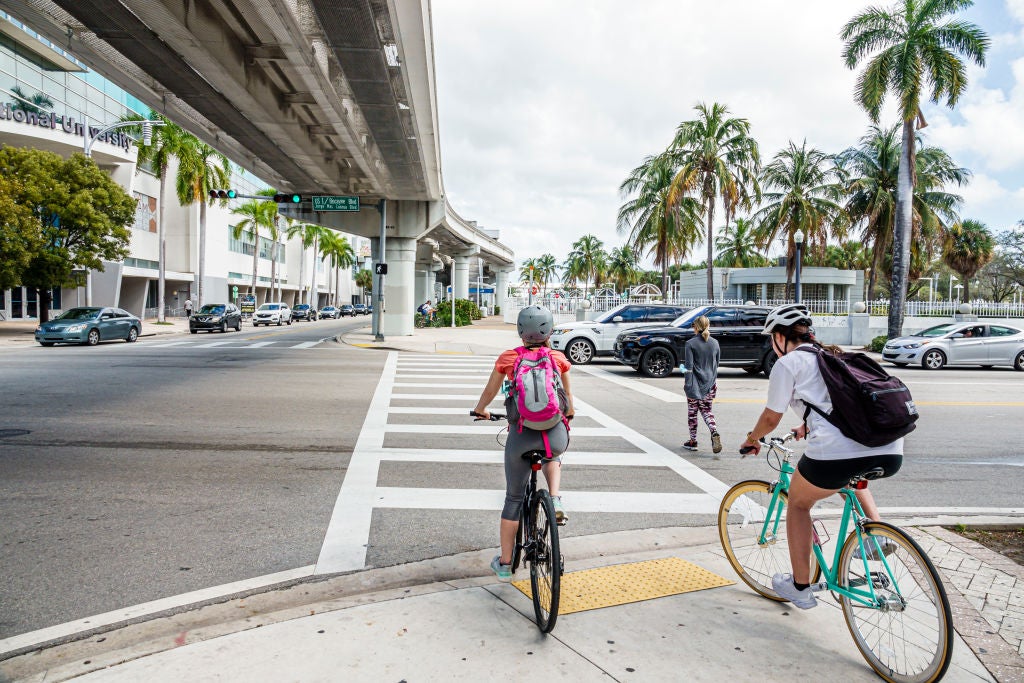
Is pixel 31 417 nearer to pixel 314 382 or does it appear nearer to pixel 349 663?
pixel 314 382

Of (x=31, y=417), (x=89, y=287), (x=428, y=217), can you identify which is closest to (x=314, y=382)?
(x=31, y=417)

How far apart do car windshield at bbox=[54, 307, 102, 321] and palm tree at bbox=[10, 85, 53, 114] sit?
19275 millimetres

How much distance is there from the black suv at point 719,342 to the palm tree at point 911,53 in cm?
1206

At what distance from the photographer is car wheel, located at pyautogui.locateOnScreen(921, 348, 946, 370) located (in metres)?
20.3

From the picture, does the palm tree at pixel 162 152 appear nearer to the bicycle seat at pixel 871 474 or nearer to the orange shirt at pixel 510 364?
the orange shirt at pixel 510 364

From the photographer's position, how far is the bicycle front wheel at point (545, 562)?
3.38 metres

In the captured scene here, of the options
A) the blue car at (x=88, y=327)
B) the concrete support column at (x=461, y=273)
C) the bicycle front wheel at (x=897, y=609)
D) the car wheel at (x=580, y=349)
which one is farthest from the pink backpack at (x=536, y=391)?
the concrete support column at (x=461, y=273)

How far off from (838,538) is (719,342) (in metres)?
13.6

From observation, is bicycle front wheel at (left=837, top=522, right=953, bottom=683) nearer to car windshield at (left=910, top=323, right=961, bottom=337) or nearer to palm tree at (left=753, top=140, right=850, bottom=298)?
car windshield at (left=910, top=323, right=961, bottom=337)

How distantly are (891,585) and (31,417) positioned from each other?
10.6 metres

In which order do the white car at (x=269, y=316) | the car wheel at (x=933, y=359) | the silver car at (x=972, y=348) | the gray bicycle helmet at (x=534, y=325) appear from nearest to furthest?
the gray bicycle helmet at (x=534, y=325)
the silver car at (x=972, y=348)
the car wheel at (x=933, y=359)
the white car at (x=269, y=316)

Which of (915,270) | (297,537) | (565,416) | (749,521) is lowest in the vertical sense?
(297,537)

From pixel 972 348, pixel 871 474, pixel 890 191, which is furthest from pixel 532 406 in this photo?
pixel 890 191

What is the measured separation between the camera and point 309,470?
7.04 m
